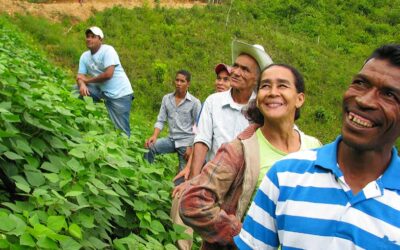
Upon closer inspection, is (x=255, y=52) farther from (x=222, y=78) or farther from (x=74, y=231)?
(x=222, y=78)

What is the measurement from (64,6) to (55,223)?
21305 millimetres

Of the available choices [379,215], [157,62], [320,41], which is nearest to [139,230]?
[379,215]

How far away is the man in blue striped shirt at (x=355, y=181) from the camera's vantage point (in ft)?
4.81

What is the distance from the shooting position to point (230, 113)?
3.32 metres

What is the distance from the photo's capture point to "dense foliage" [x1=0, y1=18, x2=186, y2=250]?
2171 mm

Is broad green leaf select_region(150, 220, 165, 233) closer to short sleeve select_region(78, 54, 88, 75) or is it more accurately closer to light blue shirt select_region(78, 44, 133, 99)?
light blue shirt select_region(78, 44, 133, 99)

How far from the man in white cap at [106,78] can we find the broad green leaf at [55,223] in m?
3.92

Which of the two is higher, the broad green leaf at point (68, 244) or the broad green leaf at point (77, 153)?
the broad green leaf at point (77, 153)

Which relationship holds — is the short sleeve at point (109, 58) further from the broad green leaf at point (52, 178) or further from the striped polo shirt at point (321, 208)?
the striped polo shirt at point (321, 208)

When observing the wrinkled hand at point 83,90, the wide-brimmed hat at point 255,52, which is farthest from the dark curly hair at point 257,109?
the wrinkled hand at point 83,90

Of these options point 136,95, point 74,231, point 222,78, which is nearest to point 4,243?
point 74,231

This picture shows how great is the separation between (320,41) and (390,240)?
26374 millimetres

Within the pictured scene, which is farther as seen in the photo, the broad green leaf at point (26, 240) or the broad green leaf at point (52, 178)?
the broad green leaf at point (52, 178)

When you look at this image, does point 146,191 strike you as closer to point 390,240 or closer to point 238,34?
point 390,240
